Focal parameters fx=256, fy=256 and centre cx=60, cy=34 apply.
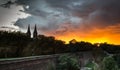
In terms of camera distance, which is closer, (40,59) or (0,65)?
(0,65)

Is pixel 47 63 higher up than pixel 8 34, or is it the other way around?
pixel 8 34

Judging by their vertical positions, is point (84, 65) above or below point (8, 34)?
below

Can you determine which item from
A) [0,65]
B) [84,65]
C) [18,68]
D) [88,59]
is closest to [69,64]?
[18,68]

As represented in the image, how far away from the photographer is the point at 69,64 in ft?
103

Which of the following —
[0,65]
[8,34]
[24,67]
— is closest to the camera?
[0,65]

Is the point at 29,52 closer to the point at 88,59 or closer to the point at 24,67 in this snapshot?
the point at 24,67

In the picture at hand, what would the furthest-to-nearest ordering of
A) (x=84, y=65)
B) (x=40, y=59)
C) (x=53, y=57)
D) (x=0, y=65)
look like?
→ (x=84, y=65), (x=53, y=57), (x=40, y=59), (x=0, y=65)

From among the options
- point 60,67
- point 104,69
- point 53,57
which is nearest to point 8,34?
point 53,57

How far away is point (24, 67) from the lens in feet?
76.0

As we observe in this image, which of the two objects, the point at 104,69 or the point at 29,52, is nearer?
the point at 104,69

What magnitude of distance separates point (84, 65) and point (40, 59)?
103 ft

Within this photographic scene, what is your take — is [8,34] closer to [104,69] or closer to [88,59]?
[104,69]

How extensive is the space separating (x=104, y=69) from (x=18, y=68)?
13007 mm

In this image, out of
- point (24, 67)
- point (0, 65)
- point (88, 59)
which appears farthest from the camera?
point (88, 59)
